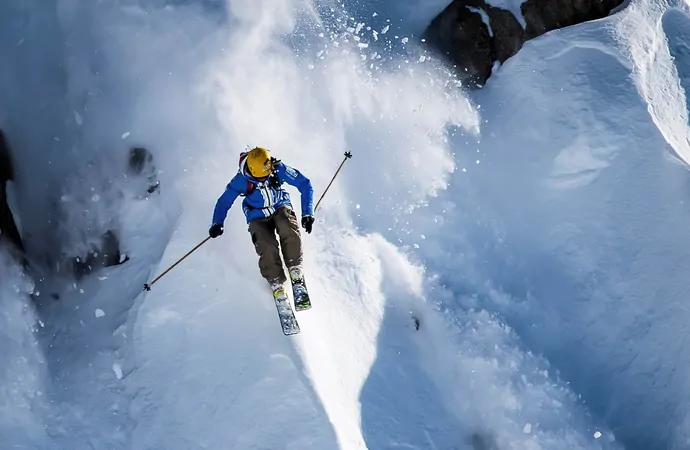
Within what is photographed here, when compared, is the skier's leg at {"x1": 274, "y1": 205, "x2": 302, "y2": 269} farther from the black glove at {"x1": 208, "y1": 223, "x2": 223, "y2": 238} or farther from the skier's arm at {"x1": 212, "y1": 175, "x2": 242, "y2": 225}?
the black glove at {"x1": 208, "y1": 223, "x2": 223, "y2": 238}

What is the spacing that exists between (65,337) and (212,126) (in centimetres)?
441

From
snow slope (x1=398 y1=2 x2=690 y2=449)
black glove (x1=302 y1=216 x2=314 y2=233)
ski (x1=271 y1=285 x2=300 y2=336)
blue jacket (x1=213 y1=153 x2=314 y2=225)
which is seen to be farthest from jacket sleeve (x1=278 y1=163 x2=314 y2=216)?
snow slope (x1=398 y1=2 x2=690 y2=449)

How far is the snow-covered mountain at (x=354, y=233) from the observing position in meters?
8.27

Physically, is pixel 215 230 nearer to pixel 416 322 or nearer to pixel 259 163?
pixel 259 163

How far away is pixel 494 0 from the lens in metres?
13.2

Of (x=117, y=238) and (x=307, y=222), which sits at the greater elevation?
(x=307, y=222)

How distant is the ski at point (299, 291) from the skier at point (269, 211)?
1cm

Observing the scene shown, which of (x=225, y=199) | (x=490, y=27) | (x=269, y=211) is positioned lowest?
(x=269, y=211)

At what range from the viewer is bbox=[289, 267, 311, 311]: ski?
8.19 metres

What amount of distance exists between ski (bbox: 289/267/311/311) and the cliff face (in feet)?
22.5

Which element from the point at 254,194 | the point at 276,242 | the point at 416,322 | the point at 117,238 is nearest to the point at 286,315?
the point at 276,242

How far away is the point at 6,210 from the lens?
31.4 ft

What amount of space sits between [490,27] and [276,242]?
303 inches

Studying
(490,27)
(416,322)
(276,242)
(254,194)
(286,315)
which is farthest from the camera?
(490,27)
